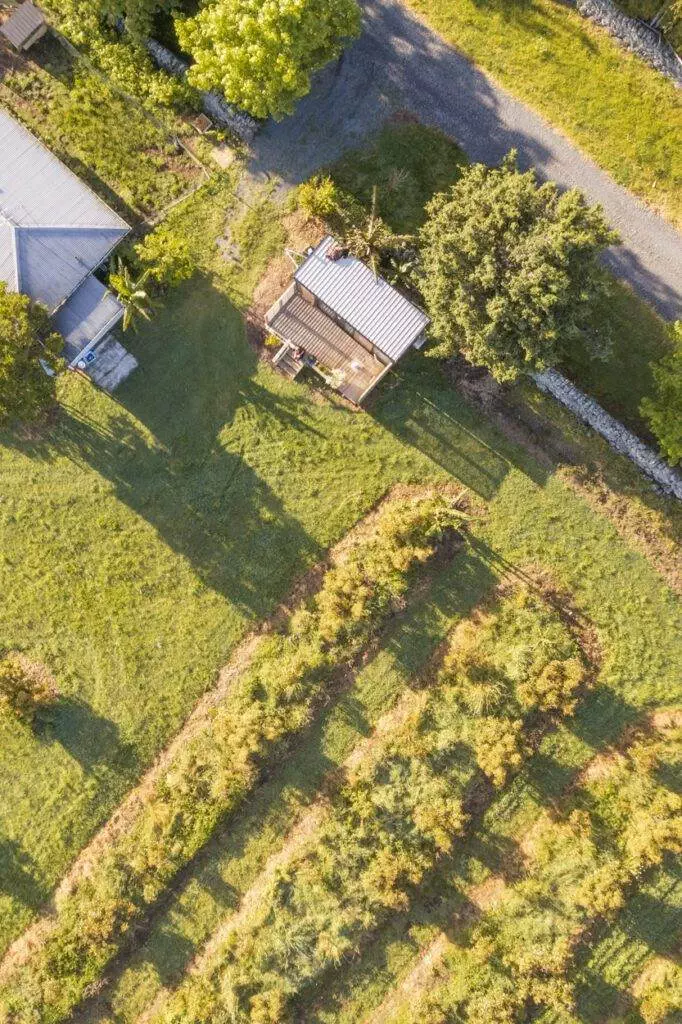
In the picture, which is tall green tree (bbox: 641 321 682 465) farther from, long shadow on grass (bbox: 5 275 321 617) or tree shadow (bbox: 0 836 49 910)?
tree shadow (bbox: 0 836 49 910)

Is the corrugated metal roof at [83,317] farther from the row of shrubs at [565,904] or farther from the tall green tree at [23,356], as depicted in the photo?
the row of shrubs at [565,904]

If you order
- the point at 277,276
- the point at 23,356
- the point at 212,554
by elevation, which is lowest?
the point at 212,554

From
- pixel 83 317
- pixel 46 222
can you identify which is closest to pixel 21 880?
pixel 83 317

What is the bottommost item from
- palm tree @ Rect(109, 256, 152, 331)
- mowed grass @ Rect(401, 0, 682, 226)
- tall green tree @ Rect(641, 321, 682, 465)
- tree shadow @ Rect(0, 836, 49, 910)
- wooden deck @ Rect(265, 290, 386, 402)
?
tree shadow @ Rect(0, 836, 49, 910)

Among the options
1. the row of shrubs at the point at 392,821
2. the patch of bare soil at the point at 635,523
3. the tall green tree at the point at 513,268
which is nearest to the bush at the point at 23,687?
the row of shrubs at the point at 392,821

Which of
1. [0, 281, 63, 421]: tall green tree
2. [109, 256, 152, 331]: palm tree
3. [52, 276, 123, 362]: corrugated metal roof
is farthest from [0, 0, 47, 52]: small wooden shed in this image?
[0, 281, 63, 421]: tall green tree

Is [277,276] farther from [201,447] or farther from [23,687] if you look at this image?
[23,687]
